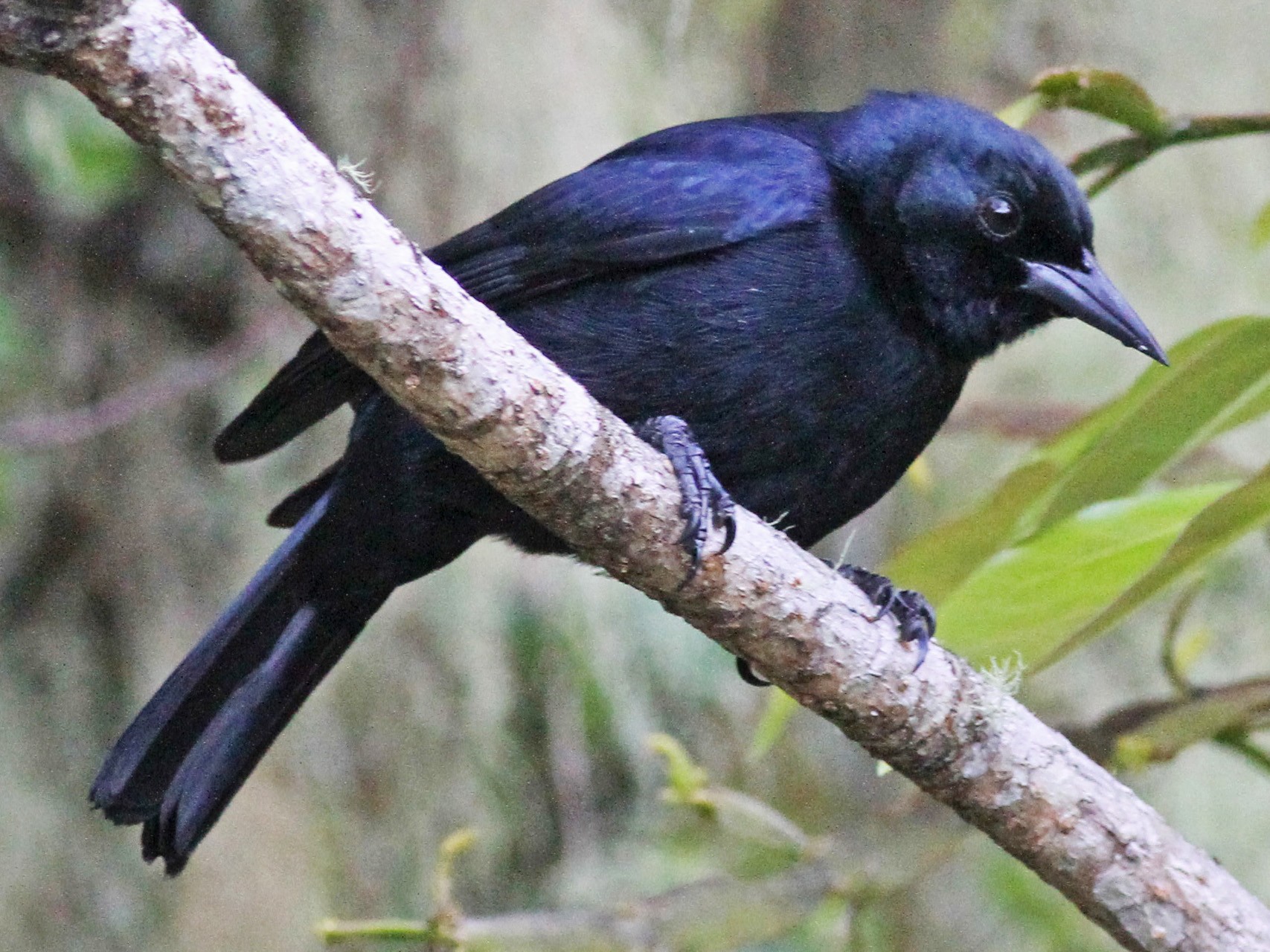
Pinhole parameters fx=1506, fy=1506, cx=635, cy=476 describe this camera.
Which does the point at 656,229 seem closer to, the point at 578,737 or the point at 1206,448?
the point at 1206,448

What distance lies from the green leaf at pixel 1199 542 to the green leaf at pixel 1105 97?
25.7 inches

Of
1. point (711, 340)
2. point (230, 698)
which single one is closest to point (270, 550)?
point (230, 698)

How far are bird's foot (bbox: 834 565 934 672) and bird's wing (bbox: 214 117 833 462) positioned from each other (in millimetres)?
539

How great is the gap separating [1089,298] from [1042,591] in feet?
1.47

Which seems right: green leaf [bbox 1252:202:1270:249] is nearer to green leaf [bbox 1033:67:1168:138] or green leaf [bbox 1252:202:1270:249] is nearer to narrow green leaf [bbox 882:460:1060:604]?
green leaf [bbox 1033:67:1168:138]

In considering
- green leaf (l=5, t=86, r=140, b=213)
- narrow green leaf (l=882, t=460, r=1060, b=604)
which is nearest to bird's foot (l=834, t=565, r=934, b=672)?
narrow green leaf (l=882, t=460, r=1060, b=604)

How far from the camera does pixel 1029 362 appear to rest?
4.47 metres

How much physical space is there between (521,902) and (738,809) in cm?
141

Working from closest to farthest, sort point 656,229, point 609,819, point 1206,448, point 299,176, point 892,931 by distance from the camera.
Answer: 1. point 299,176
2. point 656,229
3. point 1206,448
4. point 609,819
5. point 892,931

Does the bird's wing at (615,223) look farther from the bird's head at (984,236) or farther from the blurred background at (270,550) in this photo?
the blurred background at (270,550)

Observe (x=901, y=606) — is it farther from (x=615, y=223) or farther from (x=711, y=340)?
(x=615, y=223)

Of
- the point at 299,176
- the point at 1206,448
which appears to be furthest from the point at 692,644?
the point at 299,176

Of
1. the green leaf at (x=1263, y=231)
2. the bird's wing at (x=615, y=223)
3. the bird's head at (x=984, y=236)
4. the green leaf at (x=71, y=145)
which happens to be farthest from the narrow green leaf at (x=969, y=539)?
the green leaf at (x=71, y=145)

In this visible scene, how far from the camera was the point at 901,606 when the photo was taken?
2.09 m
